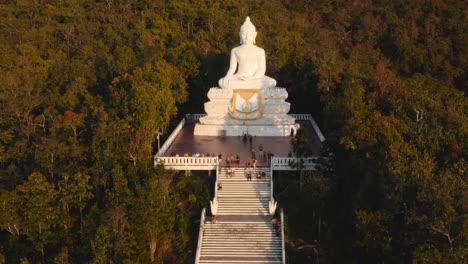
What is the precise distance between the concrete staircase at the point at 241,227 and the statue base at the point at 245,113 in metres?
5.58

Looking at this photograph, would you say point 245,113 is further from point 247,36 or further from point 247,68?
point 247,36

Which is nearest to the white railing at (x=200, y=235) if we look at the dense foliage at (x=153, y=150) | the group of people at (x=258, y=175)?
the dense foliage at (x=153, y=150)

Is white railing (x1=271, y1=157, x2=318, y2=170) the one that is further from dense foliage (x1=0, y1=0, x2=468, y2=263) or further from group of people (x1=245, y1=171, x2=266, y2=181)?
dense foliage (x1=0, y1=0, x2=468, y2=263)

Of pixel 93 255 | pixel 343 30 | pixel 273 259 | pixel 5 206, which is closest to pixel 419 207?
pixel 273 259

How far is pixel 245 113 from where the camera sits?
26.5m

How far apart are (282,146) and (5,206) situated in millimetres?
11723

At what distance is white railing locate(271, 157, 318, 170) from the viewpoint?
20.5 meters

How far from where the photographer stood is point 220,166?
21.5m

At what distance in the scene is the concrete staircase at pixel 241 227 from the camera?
17.7 meters

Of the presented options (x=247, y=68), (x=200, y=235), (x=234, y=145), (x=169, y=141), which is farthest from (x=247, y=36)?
(x=200, y=235)

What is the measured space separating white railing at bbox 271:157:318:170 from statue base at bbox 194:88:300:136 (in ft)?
17.8

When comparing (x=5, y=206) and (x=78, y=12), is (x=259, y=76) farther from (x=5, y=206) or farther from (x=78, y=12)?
(x=78, y=12)

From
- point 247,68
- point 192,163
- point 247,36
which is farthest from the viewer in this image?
A: point 247,36

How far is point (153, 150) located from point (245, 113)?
15.3 ft
